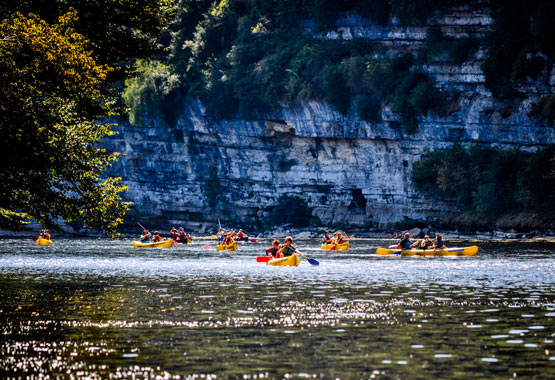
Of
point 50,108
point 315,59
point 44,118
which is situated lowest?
point 44,118

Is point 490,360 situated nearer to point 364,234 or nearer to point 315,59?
point 364,234

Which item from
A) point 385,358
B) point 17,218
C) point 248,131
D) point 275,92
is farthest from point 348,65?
point 385,358

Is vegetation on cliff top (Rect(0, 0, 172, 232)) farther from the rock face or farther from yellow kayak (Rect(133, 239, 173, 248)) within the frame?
the rock face

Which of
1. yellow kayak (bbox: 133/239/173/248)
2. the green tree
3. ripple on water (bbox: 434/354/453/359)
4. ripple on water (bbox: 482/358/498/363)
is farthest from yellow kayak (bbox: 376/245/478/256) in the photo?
ripple on water (bbox: 482/358/498/363)

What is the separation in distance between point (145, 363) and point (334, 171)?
76.6m

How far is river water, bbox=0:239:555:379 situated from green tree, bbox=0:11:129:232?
294cm

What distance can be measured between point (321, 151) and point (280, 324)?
240 feet

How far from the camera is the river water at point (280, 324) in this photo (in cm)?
1468

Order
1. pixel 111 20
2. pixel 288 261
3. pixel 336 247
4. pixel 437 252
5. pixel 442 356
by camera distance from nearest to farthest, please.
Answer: pixel 442 356 → pixel 111 20 → pixel 288 261 → pixel 437 252 → pixel 336 247

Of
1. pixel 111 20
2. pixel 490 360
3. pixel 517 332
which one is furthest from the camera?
pixel 111 20

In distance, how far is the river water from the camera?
14.7 metres

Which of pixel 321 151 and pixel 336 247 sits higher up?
pixel 321 151

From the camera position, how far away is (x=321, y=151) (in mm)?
92375

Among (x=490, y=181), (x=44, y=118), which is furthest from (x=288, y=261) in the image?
(x=490, y=181)
